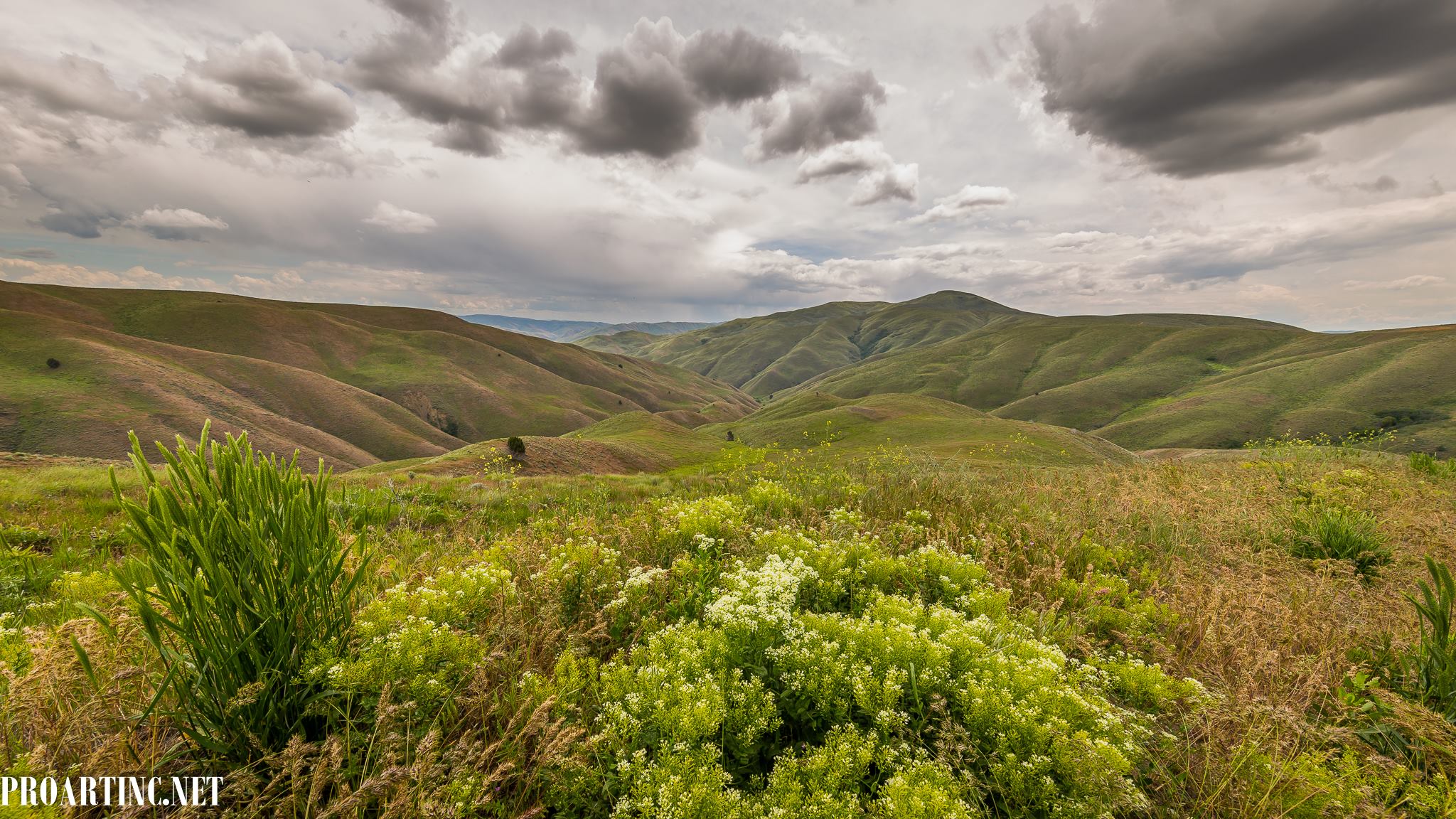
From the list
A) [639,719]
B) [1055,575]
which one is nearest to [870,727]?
[639,719]

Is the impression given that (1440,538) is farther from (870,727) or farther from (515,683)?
(515,683)

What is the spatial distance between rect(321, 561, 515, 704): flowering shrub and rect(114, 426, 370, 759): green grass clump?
0.55 ft

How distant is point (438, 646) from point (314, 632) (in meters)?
0.67

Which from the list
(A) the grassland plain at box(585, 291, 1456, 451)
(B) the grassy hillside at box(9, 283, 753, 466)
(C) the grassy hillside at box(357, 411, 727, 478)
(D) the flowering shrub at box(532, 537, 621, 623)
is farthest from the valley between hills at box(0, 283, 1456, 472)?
(D) the flowering shrub at box(532, 537, 621, 623)

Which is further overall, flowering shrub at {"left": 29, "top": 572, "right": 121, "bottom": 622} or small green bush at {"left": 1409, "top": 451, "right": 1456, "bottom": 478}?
small green bush at {"left": 1409, "top": 451, "right": 1456, "bottom": 478}

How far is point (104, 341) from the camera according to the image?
86125 millimetres

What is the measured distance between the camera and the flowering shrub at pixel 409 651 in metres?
2.78

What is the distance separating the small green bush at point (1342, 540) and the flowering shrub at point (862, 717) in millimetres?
5327

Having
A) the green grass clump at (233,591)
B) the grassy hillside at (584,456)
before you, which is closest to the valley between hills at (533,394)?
the grassy hillside at (584,456)

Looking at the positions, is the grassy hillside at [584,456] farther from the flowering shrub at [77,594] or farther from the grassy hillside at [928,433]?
the grassy hillside at [928,433]

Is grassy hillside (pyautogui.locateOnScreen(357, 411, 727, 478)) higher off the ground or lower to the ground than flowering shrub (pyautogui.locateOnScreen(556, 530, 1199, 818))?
lower

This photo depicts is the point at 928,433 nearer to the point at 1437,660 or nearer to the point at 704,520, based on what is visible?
the point at 704,520

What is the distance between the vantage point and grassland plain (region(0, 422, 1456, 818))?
2.45 meters

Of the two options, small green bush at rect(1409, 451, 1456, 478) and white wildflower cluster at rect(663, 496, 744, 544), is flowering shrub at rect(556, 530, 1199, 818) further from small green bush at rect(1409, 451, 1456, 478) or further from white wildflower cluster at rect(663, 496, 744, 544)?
small green bush at rect(1409, 451, 1456, 478)
